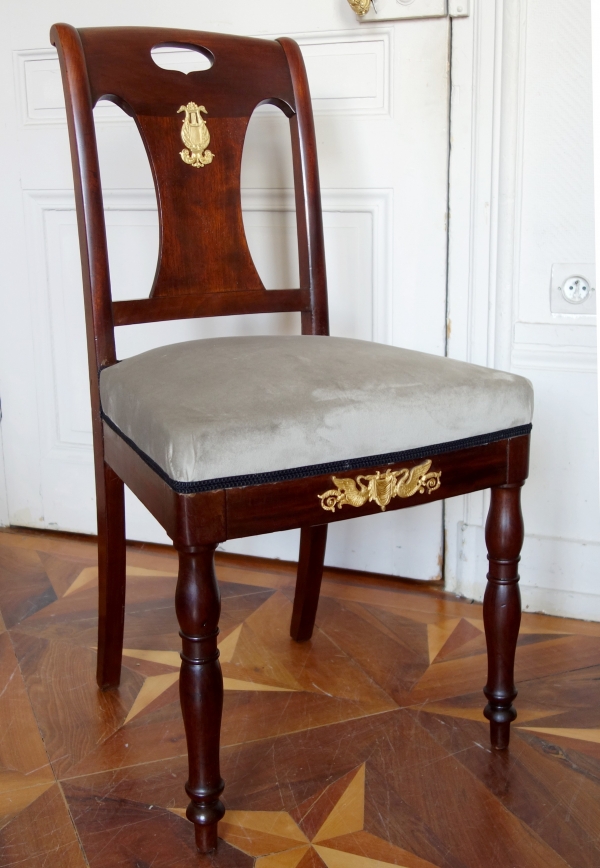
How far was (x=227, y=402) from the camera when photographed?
906mm

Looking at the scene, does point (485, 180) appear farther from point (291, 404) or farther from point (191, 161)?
point (291, 404)

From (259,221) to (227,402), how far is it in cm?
83

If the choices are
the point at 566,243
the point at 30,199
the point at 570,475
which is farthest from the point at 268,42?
the point at 570,475

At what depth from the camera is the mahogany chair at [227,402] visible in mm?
899

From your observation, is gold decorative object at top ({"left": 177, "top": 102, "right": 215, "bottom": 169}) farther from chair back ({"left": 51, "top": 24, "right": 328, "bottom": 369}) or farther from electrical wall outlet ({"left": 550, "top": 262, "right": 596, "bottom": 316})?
electrical wall outlet ({"left": 550, "top": 262, "right": 596, "bottom": 316})

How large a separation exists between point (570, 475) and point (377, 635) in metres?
0.44

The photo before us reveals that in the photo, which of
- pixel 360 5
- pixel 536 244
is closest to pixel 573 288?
pixel 536 244

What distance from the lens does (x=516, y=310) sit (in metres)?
1.51

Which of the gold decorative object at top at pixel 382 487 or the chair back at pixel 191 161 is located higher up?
the chair back at pixel 191 161

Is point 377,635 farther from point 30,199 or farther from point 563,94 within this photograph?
point 30,199

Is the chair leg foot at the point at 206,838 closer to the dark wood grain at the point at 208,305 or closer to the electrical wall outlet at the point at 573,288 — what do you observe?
the dark wood grain at the point at 208,305

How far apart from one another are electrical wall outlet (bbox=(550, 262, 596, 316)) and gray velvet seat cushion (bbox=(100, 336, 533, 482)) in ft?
1.56

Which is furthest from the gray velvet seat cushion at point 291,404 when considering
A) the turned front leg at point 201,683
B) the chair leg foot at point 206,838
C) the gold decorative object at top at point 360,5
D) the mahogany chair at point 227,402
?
the gold decorative object at top at point 360,5

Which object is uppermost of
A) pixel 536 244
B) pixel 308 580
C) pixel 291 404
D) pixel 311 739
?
pixel 536 244
